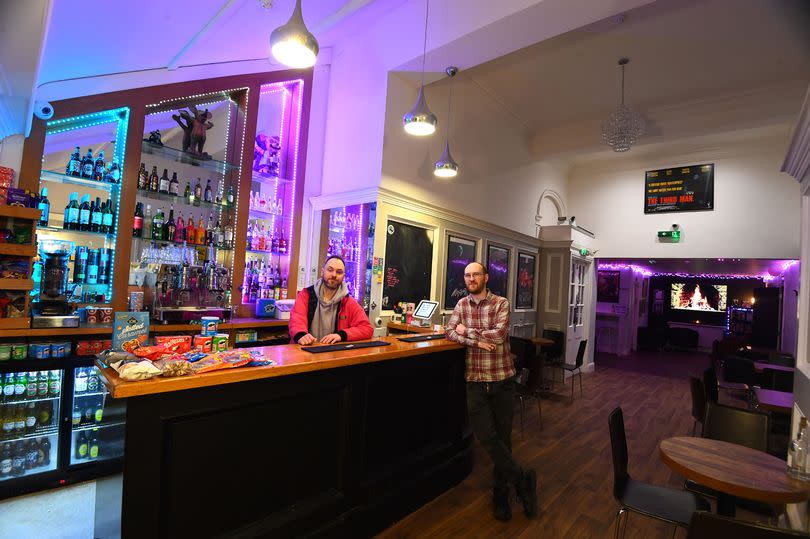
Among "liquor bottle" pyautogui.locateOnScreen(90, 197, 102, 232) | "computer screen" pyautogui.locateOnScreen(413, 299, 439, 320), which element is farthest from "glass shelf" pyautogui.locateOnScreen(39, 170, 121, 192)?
"computer screen" pyautogui.locateOnScreen(413, 299, 439, 320)

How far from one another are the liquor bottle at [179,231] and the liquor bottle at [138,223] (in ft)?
1.02

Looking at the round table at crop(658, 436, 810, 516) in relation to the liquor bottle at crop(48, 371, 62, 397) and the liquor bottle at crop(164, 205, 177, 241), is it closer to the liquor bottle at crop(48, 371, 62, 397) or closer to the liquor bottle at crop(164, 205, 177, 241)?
the liquor bottle at crop(48, 371, 62, 397)

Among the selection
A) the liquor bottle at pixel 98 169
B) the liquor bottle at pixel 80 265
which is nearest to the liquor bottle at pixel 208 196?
the liquor bottle at pixel 98 169

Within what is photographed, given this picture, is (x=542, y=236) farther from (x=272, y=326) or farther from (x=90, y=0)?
(x=90, y=0)

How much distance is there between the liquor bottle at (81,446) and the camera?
339 centimetres

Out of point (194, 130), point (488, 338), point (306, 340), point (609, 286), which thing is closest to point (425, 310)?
point (488, 338)

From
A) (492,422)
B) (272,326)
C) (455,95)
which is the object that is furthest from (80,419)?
(455,95)

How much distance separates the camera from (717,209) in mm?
7723

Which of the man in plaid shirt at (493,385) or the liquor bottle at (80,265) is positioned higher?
the liquor bottle at (80,265)

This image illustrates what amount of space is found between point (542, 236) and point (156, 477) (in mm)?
7944

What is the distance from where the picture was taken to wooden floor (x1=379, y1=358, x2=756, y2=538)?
113 inches

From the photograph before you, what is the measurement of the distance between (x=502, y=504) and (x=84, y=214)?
431 centimetres

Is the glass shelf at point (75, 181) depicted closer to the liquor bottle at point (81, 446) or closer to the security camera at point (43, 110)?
the security camera at point (43, 110)

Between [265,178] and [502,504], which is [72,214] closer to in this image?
[265,178]
